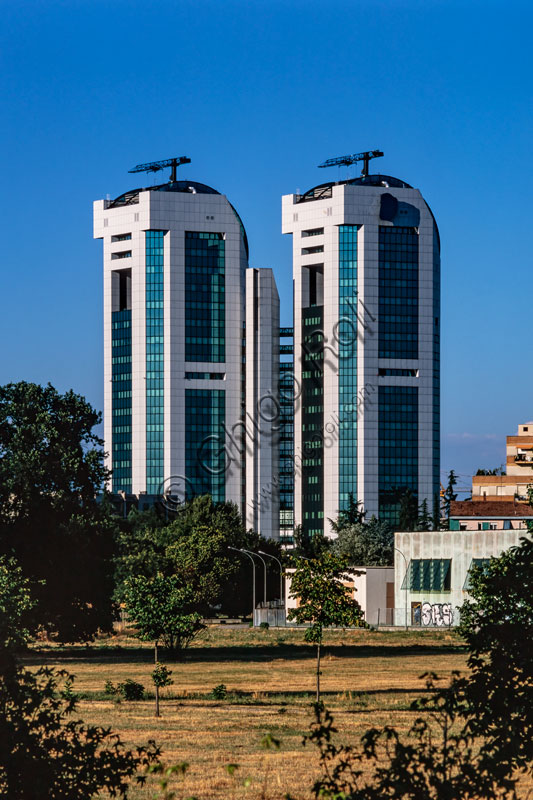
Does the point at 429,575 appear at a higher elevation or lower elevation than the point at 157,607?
lower

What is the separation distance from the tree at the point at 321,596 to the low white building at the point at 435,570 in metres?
45.9

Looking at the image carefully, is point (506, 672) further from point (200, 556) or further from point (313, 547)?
point (313, 547)

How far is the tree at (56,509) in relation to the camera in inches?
2852

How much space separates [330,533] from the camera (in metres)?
198

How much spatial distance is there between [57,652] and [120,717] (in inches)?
1675

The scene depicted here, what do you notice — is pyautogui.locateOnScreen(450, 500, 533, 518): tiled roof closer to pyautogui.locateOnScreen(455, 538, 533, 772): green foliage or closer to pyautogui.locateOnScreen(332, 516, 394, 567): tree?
pyautogui.locateOnScreen(332, 516, 394, 567): tree

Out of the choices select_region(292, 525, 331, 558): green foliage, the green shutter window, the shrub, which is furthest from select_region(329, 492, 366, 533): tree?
the shrub

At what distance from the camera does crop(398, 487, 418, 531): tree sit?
602 feet

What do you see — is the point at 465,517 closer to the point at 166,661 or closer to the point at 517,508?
the point at 517,508

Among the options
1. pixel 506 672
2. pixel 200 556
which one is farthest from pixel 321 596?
pixel 200 556

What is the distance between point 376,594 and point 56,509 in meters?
46.9

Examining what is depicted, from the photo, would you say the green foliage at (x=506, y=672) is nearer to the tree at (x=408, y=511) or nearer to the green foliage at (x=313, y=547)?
the green foliage at (x=313, y=547)

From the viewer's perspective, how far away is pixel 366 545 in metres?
159

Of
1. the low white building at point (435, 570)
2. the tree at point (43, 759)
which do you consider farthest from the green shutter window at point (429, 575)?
the tree at point (43, 759)
